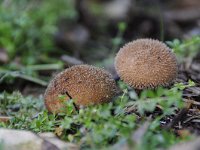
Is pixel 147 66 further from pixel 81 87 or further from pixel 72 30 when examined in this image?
pixel 72 30

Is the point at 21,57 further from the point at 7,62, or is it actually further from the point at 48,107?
the point at 48,107

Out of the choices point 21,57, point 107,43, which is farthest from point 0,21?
point 107,43

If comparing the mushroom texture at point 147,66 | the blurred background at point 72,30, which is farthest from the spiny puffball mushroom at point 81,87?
the blurred background at point 72,30

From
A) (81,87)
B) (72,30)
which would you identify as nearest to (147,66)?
(81,87)

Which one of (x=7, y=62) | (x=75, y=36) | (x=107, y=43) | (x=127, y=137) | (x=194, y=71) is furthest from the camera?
(x=107, y=43)

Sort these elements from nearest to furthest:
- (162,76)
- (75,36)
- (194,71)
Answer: (162,76), (194,71), (75,36)
